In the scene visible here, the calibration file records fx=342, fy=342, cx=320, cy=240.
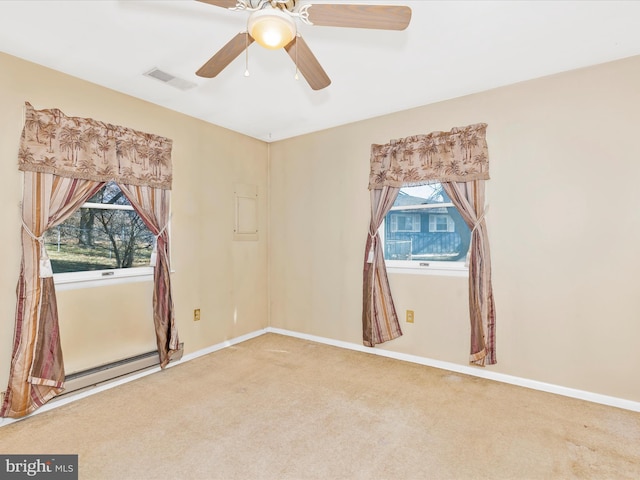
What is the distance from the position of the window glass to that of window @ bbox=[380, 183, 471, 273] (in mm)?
2455

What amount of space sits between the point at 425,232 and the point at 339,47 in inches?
76.0

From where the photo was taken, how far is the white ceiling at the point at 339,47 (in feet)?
6.56

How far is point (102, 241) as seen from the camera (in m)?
3.00

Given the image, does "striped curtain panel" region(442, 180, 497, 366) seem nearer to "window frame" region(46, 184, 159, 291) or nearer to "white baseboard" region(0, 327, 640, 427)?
"white baseboard" region(0, 327, 640, 427)

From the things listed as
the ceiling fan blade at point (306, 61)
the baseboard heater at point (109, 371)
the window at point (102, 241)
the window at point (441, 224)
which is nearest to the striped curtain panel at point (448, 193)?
the window at point (441, 224)

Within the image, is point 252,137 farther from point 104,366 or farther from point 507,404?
point 507,404

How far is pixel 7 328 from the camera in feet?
7.86

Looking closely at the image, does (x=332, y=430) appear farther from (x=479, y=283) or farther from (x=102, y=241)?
(x=102, y=241)

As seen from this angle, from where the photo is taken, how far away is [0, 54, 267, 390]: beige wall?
7.97 feet

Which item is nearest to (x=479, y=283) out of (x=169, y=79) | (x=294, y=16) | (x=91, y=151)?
(x=294, y=16)

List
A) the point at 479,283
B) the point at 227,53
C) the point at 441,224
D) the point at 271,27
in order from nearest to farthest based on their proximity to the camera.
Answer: the point at 271,27, the point at 227,53, the point at 479,283, the point at 441,224

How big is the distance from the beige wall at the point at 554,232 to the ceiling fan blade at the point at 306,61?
1.68 meters

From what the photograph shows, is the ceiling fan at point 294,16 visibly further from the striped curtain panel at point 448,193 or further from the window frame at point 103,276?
the window frame at point 103,276

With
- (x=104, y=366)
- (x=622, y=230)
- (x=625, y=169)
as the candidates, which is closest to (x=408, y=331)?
(x=622, y=230)
